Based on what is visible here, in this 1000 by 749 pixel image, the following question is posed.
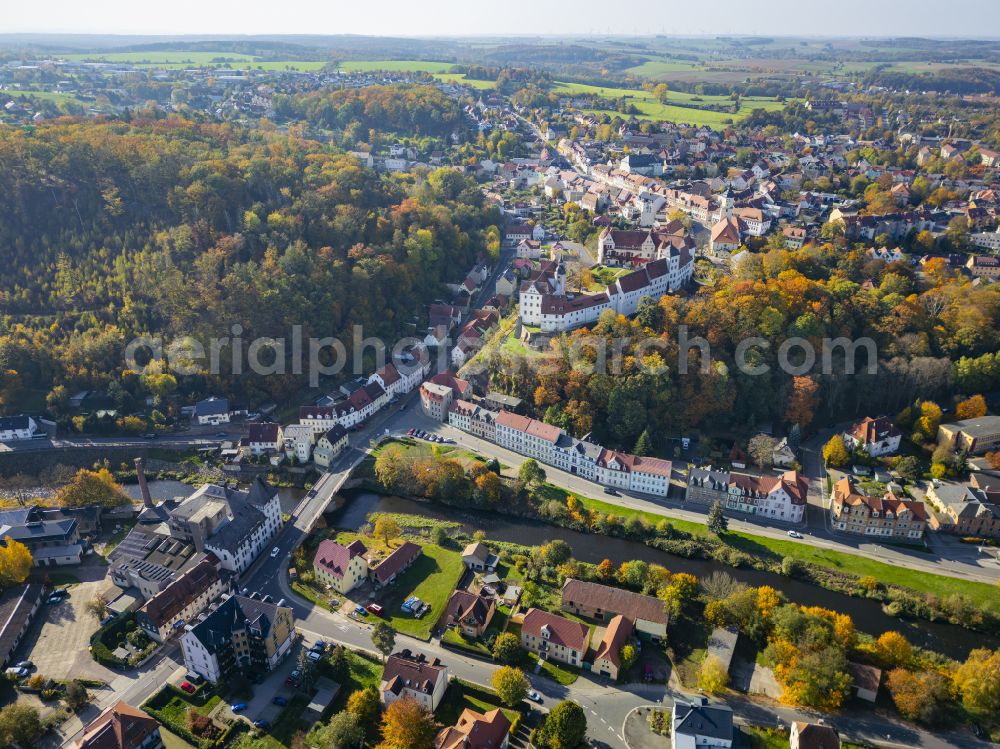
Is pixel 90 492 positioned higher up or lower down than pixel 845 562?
higher up

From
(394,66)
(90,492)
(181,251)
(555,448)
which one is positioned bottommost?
(90,492)

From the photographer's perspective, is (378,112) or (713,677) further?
(378,112)

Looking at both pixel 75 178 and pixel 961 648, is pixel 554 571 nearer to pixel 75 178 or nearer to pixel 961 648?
pixel 961 648

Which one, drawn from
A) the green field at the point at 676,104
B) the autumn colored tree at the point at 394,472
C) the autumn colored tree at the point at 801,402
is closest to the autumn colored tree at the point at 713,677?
the autumn colored tree at the point at 394,472

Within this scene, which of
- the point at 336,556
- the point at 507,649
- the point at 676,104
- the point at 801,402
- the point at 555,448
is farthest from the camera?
the point at 676,104

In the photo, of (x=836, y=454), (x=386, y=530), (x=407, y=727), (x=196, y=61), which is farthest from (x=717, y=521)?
(x=196, y=61)

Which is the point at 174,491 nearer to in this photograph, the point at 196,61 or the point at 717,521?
the point at 717,521

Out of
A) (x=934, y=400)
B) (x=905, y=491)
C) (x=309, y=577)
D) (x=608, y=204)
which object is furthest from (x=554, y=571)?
(x=608, y=204)
